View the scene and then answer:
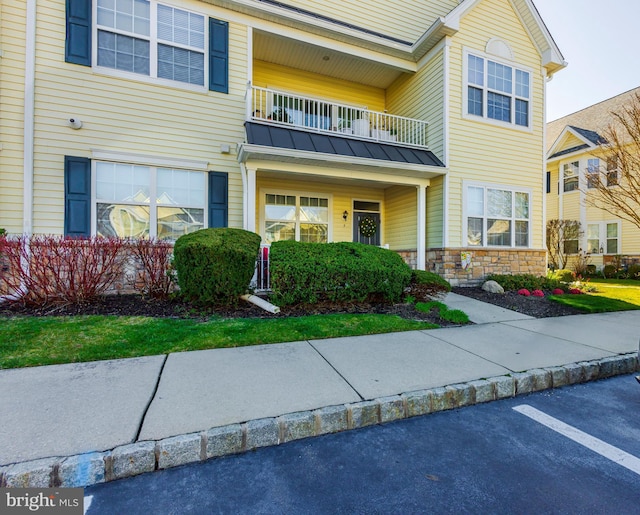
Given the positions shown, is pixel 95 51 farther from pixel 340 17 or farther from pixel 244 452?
A: pixel 244 452

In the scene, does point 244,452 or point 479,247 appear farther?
point 479,247

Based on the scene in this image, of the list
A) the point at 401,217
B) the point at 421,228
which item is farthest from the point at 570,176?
the point at 421,228

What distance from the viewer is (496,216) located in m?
9.33

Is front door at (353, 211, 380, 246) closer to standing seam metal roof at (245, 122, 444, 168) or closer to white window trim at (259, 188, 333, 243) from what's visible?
white window trim at (259, 188, 333, 243)

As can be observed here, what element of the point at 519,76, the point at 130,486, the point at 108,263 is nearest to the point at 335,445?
the point at 130,486

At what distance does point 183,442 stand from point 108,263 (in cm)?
437

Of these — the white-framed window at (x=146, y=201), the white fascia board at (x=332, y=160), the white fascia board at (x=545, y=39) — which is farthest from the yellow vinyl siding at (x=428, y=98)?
the white-framed window at (x=146, y=201)

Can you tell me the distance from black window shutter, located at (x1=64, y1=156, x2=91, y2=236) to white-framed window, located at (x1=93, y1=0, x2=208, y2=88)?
2.21 metres

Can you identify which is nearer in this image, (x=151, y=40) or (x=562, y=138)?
(x=151, y=40)

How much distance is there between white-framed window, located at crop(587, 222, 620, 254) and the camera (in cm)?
1468

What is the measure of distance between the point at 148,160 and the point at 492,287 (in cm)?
882

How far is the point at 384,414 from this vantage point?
2498 millimetres

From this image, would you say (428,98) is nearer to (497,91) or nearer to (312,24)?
(497,91)

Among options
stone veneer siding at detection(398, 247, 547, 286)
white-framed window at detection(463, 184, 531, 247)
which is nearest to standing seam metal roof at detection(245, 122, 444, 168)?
white-framed window at detection(463, 184, 531, 247)
